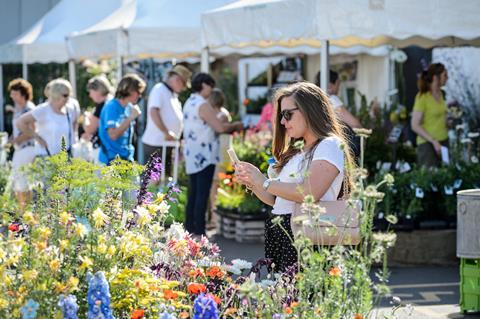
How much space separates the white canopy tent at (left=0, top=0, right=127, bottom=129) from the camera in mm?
16016

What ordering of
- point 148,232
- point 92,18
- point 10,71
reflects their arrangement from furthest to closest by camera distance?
point 10,71
point 92,18
point 148,232

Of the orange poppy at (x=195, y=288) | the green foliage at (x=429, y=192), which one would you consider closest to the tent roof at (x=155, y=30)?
the green foliage at (x=429, y=192)

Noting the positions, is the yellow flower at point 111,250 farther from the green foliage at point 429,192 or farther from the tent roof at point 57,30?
the tent roof at point 57,30

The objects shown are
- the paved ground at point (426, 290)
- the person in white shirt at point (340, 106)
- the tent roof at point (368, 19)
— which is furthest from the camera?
the person in white shirt at point (340, 106)

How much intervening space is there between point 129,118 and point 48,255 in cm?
577

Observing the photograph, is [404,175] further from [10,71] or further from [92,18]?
[10,71]

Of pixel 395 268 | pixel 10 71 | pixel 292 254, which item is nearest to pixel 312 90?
pixel 292 254

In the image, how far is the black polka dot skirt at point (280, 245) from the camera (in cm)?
482

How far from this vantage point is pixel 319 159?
182 inches

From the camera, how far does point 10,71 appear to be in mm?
25812

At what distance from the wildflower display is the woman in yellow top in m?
5.86

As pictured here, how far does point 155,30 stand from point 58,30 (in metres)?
5.46

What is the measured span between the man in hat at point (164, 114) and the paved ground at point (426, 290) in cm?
146

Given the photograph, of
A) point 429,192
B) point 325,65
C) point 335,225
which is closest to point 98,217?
point 335,225
